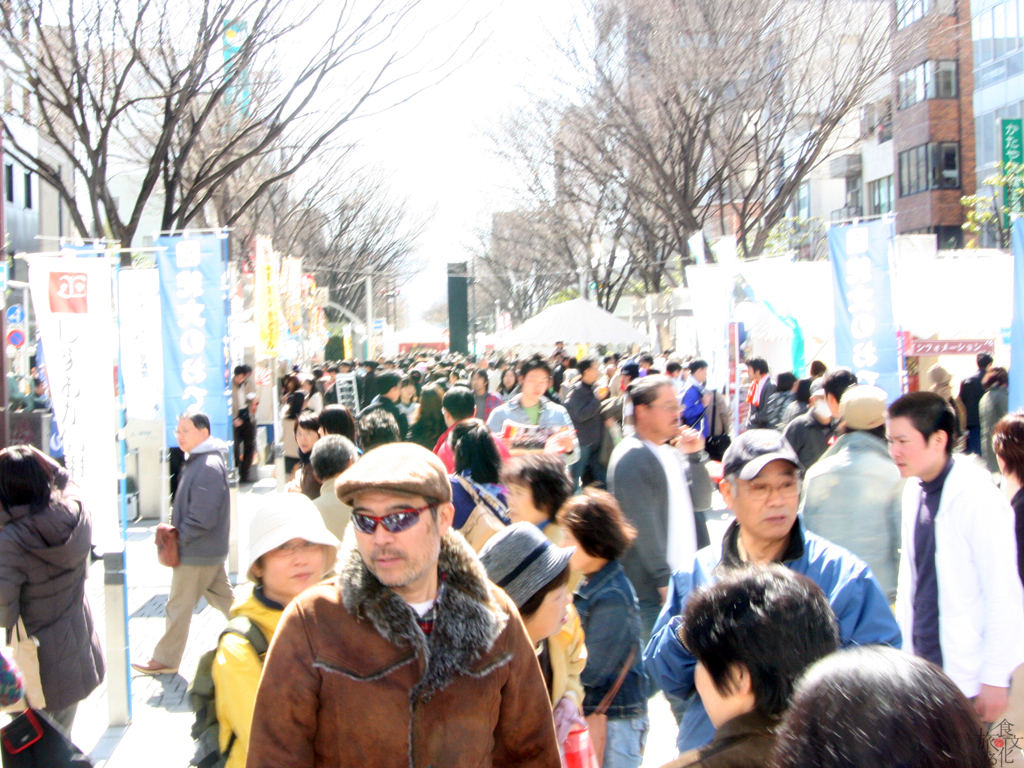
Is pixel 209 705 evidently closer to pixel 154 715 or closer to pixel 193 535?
pixel 154 715

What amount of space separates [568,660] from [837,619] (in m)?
0.86

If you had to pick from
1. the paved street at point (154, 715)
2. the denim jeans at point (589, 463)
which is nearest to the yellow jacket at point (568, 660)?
the paved street at point (154, 715)

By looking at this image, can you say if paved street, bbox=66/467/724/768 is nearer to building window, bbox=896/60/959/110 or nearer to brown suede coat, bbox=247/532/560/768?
brown suede coat, bbox=247/532/560/768

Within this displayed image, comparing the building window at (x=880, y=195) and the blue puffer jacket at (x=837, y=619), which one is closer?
the blue puffer jacket at (x=837, y=619)

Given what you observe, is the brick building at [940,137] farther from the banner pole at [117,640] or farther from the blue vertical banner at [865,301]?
the banner pole at [117,640]

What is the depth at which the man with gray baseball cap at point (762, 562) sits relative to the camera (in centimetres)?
250

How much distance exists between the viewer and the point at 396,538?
7.11 ft

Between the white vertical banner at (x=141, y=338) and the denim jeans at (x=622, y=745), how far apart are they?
740 centimetres

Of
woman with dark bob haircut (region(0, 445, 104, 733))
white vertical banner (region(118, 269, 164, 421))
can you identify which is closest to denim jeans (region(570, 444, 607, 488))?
white vertical banner (region(118, 269, 164, 421))

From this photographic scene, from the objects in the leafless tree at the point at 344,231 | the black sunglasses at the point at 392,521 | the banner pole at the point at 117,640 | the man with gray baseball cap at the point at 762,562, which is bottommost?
the banner pole at the point at 117,640

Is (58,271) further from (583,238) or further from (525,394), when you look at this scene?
(583,238)

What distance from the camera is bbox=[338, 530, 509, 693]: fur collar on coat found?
82.1 inches

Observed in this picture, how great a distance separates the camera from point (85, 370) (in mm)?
5660

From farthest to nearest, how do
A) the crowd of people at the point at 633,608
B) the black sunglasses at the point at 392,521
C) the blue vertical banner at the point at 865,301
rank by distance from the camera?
the blue vertical banner at the point at 865,301
the black sunglasses at the point at 392,521
the crowd of people at the point at 633,608
